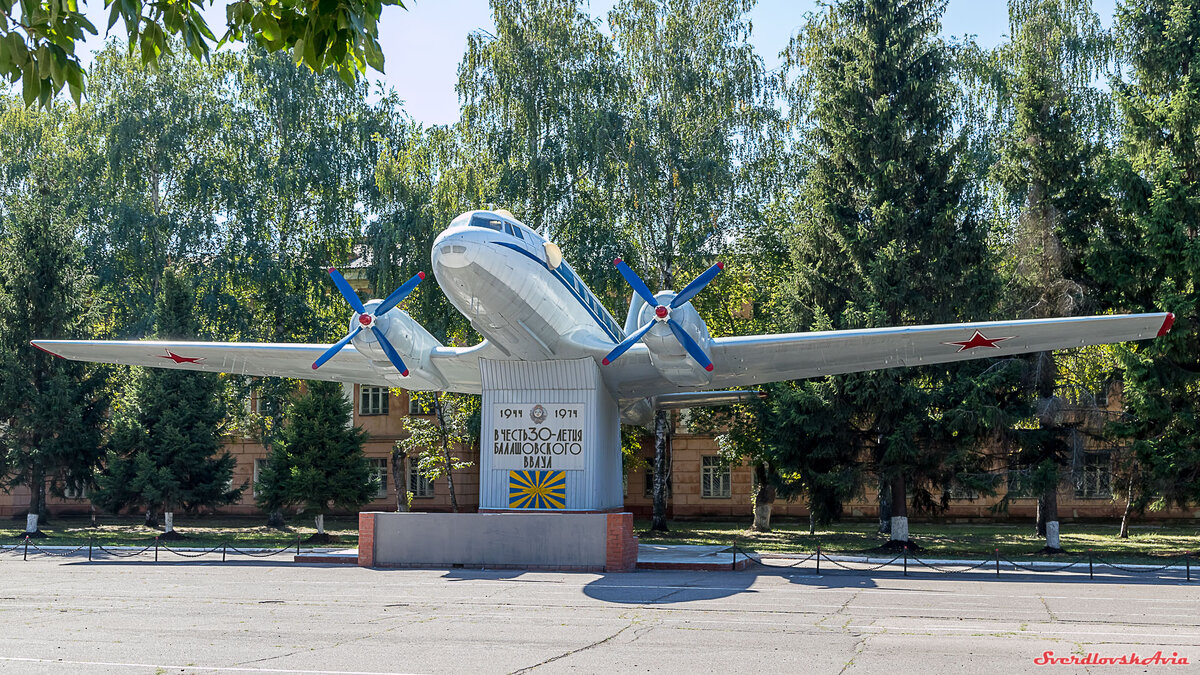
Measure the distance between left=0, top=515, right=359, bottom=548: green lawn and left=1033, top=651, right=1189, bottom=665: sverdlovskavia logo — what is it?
22.1m

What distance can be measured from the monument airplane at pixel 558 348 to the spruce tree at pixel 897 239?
161 inches

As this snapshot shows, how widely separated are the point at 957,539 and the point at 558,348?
16.1 m

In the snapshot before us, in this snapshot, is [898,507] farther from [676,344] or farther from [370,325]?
[370,325]

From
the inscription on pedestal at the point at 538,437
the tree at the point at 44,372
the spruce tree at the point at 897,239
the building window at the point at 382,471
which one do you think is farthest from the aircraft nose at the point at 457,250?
the building window at the point at 382,471

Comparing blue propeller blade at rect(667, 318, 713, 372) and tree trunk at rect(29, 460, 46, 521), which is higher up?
blue propeller blade at rect(667, 318, 713, 372)

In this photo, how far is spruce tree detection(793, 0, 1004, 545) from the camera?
24.4 m

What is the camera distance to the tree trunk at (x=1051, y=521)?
76.5 ft

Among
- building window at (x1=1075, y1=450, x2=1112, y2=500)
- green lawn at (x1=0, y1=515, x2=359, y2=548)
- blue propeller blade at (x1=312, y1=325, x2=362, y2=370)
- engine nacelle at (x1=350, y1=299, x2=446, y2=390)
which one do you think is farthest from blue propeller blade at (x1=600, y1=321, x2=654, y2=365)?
building window at (x1=1075, y1=450, x2=1112, y2=500)

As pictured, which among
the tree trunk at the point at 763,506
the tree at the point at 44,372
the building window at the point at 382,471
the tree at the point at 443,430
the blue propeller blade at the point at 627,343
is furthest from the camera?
the building window at the point at 382,471

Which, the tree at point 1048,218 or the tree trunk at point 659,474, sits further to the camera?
the tree trunk at point 659,474

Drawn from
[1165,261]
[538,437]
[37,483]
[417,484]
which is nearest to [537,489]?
[538,437]

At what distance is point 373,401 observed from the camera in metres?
42.3

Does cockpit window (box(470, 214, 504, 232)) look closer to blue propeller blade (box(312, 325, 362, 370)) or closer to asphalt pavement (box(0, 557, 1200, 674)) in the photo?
blue propeller blade (box(312, 325, 362, 370))

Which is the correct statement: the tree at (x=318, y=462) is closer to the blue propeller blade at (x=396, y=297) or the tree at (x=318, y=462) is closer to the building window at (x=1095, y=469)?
the blue propeller blade at (x=396, y=297)
